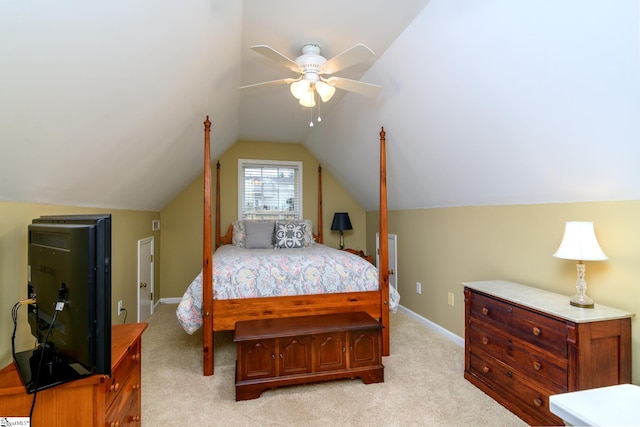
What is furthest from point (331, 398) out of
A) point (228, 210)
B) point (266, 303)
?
point (228, 210)

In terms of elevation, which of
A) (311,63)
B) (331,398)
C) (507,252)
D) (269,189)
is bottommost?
(331,398)

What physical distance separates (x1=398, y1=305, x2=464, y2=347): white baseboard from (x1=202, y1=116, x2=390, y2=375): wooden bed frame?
74cm

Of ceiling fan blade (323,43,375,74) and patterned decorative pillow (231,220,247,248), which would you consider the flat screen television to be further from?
patterned decorative pillow (231,220,247,248)

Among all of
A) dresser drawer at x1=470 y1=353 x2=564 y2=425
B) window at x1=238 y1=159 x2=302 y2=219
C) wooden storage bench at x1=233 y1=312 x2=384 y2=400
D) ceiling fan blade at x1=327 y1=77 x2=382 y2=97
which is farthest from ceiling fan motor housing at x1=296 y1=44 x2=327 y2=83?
window at x1=238 y1=159 x2=302 y2=219

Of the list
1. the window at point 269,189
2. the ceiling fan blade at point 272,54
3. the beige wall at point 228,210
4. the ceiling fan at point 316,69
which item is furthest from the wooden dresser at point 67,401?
the window at point 269,189

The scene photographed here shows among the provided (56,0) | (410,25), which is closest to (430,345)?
(410,25)

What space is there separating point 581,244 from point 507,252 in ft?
2.61

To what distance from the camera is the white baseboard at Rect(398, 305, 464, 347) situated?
2962mm

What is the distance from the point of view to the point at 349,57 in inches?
76.1

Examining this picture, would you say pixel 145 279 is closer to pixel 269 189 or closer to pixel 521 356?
pixel 269 189

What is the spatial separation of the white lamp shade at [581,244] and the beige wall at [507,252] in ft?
0.51

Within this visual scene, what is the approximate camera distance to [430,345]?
2943 millimetres

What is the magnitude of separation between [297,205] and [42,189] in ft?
11.5

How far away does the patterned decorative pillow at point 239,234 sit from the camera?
13.5 ft
